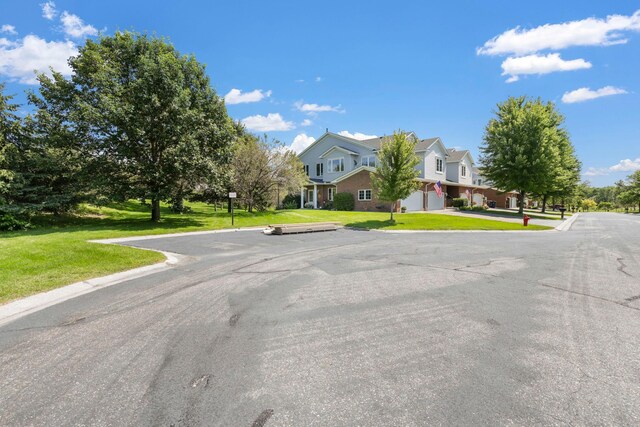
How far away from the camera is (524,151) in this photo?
1321 inches

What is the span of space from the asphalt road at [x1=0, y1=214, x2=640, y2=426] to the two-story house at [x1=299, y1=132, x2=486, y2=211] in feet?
86.8

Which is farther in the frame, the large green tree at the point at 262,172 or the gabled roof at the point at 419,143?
the gabled roof at the point at 419,143

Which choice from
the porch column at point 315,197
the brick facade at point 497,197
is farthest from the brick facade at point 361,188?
the brick facade at point 497,197

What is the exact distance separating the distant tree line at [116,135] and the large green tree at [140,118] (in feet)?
0.21

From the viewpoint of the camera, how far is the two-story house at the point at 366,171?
113 ft

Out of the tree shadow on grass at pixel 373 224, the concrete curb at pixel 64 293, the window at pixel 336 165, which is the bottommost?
the concrete curb at pixel 64 293

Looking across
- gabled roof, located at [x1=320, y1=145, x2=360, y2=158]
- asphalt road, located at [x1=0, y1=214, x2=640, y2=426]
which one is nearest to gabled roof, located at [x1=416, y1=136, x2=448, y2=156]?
gabled roof, located at [x1=320, y1=145, x2=360, y2=158]

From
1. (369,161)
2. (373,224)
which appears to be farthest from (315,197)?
(373,224)

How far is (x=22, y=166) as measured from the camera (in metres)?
20.4

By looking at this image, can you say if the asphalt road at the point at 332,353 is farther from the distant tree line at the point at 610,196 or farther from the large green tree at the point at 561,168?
the distant tree line at the point at 610,196

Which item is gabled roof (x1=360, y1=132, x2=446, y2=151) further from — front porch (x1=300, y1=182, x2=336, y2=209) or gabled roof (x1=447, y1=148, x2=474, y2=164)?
front porch (x1=300, y1=182, x2=336, y2=209)

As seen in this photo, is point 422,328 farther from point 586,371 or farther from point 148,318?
point 148,318

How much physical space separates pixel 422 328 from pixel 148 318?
4422mm

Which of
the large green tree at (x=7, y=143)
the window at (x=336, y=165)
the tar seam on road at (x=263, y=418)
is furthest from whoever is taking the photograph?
the window at (x=336, y=165)
